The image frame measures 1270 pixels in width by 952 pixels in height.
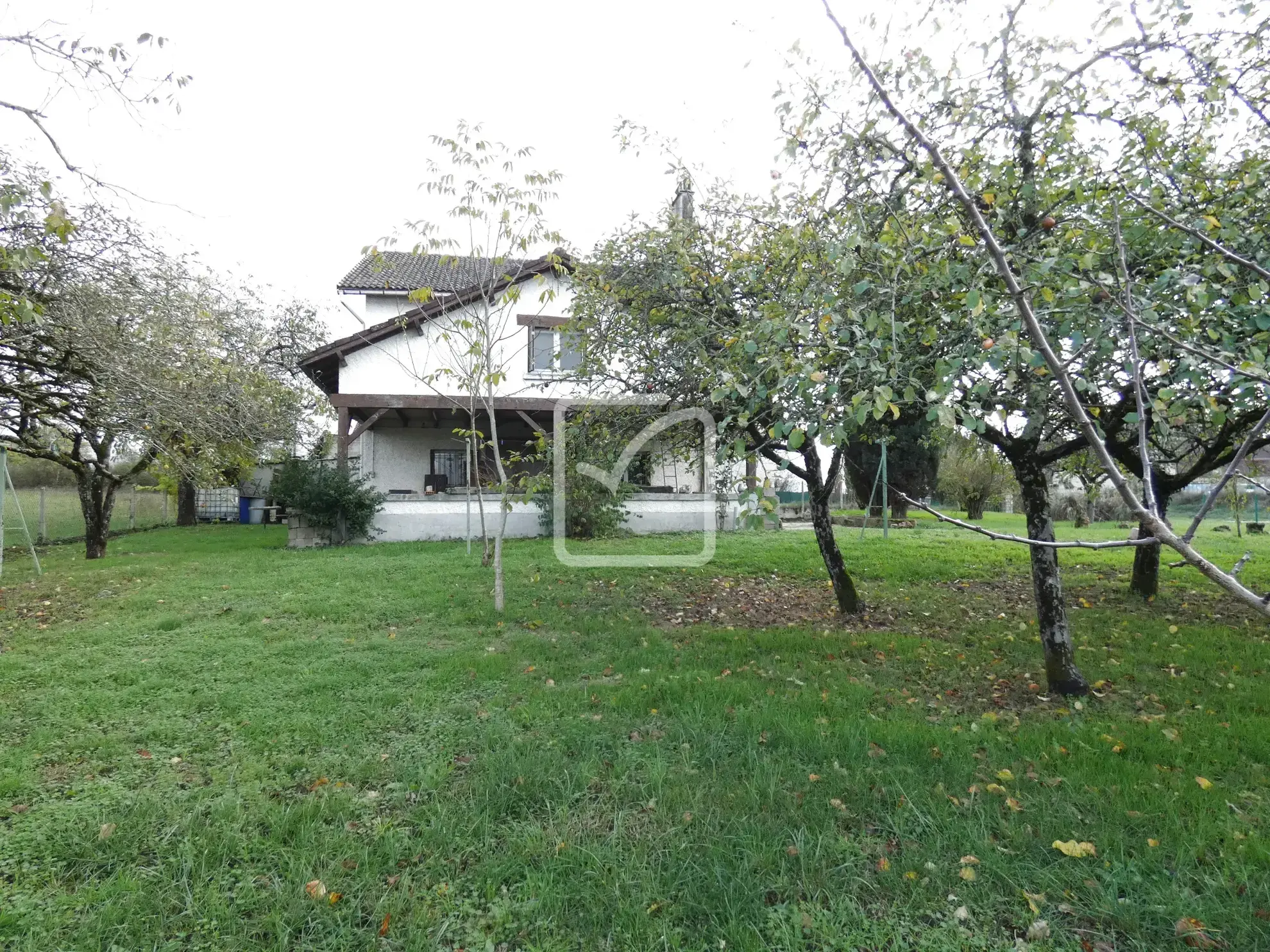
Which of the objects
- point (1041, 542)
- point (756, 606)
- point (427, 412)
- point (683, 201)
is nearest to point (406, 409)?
point (427, 412)

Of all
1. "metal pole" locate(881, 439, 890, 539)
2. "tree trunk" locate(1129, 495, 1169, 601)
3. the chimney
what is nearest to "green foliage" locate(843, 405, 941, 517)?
"metal pole" locate(881, 439, 890, 539)

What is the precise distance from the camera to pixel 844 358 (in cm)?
305

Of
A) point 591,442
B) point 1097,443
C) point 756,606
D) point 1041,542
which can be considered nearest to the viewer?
point 1041,542

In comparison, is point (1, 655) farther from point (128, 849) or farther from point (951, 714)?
point (951, 714)

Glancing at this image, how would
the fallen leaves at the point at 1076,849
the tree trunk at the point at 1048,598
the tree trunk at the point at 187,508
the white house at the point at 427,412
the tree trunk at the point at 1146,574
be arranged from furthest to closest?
the tree trunk at the point at 187,508
the white house at the point at 427,412
the tree trunk at the point at 1146,574
the tree trunk at the point at 1048,598
the fallen leaves at the point at 1076,849

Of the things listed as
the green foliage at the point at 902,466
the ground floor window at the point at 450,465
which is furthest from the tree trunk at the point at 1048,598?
the ground floor window at the point at 450,465

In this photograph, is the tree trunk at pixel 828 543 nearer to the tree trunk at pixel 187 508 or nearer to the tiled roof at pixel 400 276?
the tiled roof at pixel 400 276

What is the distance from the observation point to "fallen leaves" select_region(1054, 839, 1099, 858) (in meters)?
2.61

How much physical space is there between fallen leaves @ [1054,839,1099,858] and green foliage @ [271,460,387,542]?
13.0 meters

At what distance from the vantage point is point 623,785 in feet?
10.6

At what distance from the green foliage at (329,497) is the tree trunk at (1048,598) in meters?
12.1

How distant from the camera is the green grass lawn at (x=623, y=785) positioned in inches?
Result: 91.9

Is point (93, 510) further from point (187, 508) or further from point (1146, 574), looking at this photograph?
point (1146, 574)

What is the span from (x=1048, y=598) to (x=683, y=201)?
5.29 meters
